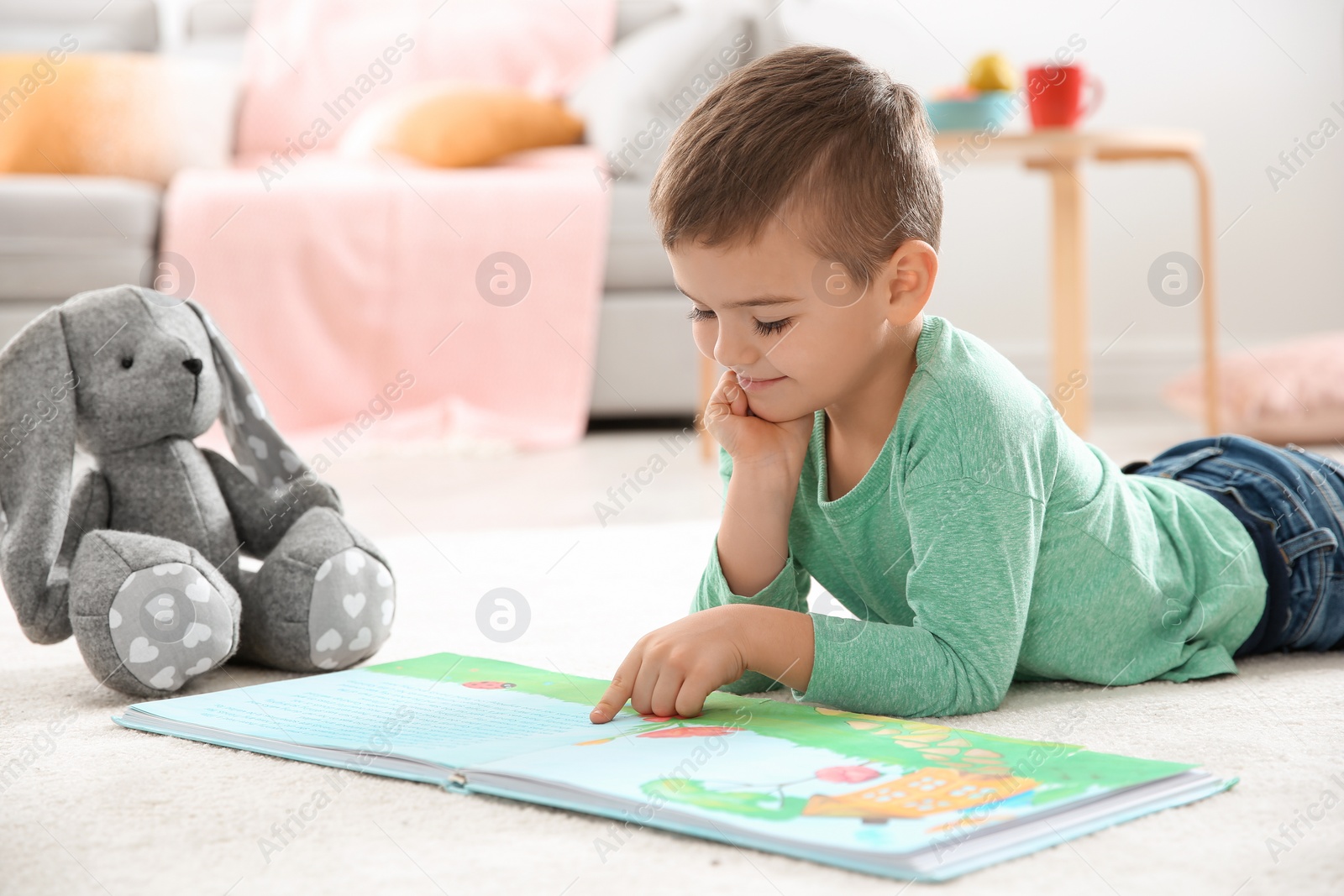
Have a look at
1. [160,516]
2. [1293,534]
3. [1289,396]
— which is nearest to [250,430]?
[160,516]

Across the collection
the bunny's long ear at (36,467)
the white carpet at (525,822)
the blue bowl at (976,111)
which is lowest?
the white carpet at (525,822)

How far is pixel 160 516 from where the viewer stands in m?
0.97

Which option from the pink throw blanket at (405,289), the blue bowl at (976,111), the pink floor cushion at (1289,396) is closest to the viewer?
the blue bowl at (976,111)

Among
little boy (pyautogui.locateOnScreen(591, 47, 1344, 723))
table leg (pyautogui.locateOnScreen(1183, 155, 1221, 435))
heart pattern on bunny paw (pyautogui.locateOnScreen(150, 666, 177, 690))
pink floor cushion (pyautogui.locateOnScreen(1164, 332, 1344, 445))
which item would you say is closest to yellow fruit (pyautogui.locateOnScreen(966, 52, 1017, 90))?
table leg (pyautogui.locateOnScreen(1183, 155, 1221, 435))

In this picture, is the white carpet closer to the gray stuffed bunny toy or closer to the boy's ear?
the gray stuffed bunny toy

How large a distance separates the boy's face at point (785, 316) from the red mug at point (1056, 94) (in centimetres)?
141

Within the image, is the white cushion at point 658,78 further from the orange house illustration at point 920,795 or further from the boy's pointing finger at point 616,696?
the orange house illustration at point 920,795

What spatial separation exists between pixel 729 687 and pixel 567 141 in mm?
2181

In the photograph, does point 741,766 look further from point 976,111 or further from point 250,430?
point 976,111

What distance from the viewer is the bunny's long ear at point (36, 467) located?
89 cm

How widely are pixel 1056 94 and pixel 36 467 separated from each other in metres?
1.67

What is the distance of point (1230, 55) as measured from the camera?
3.06 metres

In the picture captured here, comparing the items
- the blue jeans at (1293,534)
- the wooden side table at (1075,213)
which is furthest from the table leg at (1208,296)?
the blue jeans at (1293,534)

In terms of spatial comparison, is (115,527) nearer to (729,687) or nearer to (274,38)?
(729,687)
